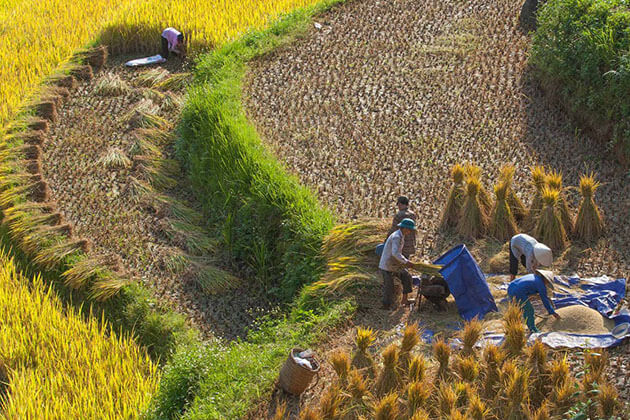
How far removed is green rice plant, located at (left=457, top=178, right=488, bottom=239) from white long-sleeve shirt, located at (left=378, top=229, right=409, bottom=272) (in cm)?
114

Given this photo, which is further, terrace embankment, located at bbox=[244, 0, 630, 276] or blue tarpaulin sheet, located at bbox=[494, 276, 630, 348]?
terrace embankment, located at bbox=[244, 0, 630, 276]

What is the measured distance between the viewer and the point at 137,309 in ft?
25.9

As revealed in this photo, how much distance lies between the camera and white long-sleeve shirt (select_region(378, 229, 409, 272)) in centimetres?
677

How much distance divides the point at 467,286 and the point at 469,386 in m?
1.14

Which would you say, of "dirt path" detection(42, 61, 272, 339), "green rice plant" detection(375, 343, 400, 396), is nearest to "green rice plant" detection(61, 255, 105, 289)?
"dirt path" detection(42, 61, 272, 339)

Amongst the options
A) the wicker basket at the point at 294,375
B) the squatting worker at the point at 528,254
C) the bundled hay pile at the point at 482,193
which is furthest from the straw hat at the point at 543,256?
the wicker basket at the point at 294,375

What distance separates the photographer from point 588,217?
7.54 meters

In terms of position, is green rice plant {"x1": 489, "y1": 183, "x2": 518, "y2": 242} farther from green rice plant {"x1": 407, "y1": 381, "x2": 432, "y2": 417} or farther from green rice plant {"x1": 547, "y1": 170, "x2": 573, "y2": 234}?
green rice plant {"x1": 407, "y1": 381, "x2": 432, "y2": 417}

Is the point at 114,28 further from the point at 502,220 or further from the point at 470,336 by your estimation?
the point at 470,336

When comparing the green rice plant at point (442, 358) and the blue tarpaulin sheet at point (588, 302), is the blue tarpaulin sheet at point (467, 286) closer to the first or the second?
the blue tarpaulin sheet at point (588, 302)

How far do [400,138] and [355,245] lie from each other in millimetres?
2446

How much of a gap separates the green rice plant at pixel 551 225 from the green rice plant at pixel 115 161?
4781 millimetres

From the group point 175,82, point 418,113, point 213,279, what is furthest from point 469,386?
point 175,82

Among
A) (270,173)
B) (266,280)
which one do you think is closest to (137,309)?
(266,280)
